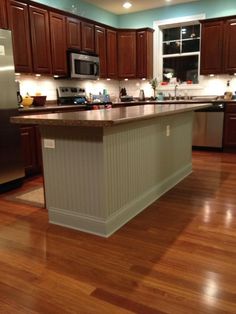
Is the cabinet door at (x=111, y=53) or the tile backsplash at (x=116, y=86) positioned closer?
the tile backsplash at (x=116, y=86)

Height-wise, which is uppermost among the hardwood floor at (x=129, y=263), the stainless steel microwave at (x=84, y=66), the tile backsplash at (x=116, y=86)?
the stainless steel microwave at (x=84, y=66)

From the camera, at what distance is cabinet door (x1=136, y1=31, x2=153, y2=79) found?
6191mm

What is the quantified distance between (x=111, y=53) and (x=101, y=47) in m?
0.35

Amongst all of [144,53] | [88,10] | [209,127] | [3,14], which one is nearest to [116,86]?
[144,53]

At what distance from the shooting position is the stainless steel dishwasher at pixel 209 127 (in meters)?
5.31

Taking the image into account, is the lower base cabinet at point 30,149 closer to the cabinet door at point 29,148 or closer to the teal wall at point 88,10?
the cabinet door at point 29,148

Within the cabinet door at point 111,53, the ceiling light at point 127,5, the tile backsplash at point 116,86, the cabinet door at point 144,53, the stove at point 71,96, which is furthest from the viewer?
the cabinet door at point 144,53

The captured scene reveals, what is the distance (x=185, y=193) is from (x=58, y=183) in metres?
1.51

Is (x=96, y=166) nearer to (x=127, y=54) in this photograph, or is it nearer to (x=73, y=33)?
(x=73, y=33)

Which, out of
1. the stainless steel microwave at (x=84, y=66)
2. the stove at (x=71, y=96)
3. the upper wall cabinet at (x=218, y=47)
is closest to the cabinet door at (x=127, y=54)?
the stainless steel microwave at (x=84, y=66)

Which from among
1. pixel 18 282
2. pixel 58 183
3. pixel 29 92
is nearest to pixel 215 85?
pixel 29 92

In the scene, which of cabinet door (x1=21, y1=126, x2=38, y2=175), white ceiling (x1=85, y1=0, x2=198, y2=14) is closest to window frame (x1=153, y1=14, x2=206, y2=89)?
white ceiling (x1=85, y1=0, x2=198, y2=14)

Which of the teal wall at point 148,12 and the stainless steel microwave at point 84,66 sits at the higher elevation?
the teal wall at point 148,12

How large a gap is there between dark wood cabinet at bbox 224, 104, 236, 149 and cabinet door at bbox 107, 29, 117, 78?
2456 mm
